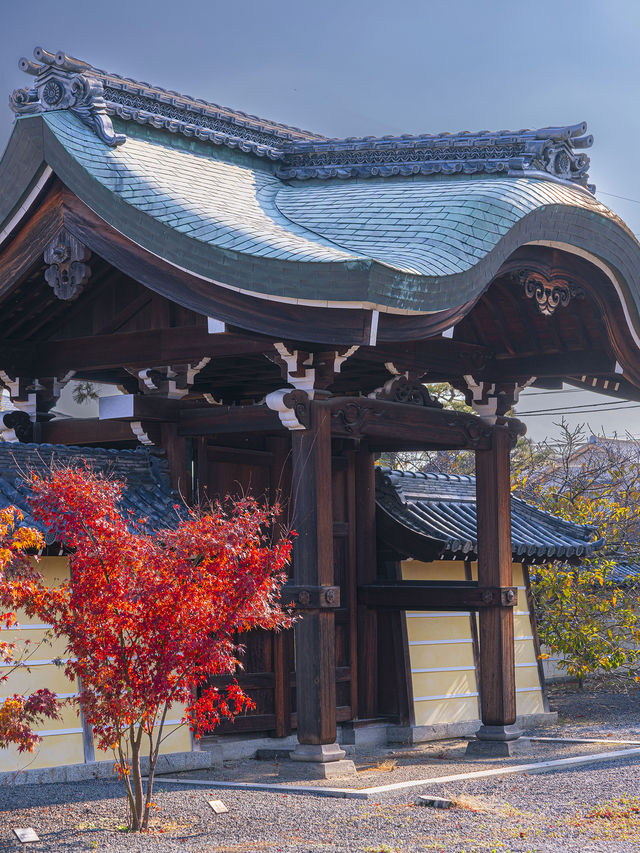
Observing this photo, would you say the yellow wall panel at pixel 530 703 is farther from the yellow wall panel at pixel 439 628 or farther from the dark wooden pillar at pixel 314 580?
the dark wooden pillar at pixel 314 580

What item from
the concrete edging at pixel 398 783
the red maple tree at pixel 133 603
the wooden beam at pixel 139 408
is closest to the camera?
the red maple tree at pixel 133 603

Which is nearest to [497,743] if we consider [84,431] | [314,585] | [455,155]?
[314,585]

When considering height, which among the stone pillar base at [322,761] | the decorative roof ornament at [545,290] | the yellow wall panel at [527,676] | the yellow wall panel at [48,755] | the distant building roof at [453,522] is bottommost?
the stone pillar base at [322,761]

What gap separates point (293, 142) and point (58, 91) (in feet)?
9.56

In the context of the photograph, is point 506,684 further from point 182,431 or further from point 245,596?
point 245,596

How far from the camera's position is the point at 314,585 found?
32.1 ft

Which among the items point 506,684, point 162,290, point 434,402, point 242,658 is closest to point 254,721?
point 242,658

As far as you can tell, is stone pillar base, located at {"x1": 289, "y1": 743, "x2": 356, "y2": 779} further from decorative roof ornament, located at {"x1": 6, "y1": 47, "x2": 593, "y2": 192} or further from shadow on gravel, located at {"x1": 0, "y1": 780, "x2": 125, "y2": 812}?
decorative roof ornament, located at {"x1": 6, "y1": 47, "x2": 593, "y2": 192}

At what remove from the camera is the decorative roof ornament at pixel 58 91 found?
10469mm

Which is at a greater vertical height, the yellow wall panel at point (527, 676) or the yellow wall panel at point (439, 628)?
the yellow wall panel at point (439, 628)

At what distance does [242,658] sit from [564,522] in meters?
6.24

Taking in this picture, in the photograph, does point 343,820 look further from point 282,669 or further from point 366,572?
point 366,572

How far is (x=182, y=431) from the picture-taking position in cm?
1106

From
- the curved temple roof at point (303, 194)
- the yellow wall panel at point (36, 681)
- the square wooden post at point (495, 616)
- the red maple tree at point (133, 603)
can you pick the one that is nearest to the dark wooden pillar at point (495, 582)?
the square wooden post at point (495, 616)
